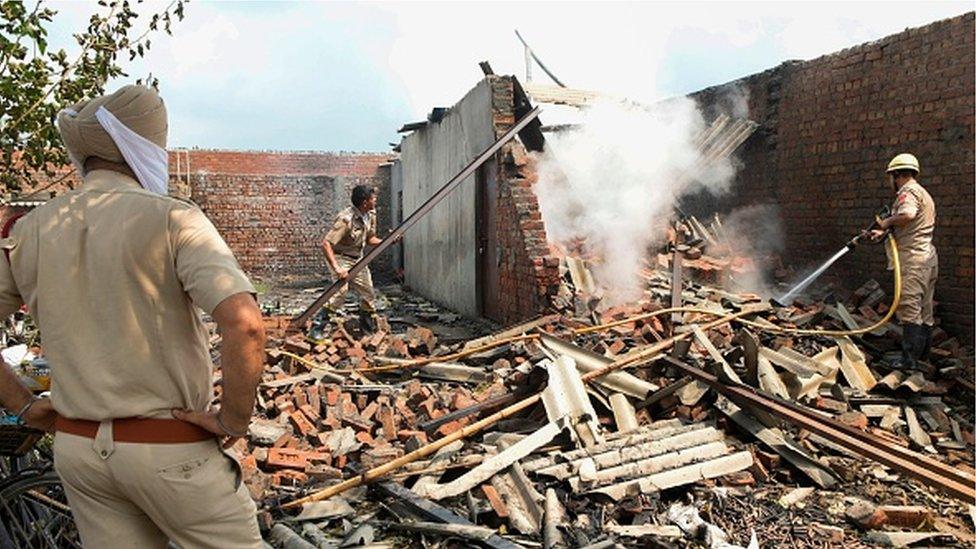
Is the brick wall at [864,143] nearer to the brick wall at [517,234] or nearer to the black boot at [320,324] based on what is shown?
the brick wall at [517,234]

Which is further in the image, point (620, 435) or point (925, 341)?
point (925, 341)

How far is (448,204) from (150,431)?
10.7m

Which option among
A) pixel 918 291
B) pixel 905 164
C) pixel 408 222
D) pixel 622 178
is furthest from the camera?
pixel 622 178

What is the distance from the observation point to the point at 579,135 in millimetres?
11383

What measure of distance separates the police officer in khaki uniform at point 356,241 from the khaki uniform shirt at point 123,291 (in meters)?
6.71

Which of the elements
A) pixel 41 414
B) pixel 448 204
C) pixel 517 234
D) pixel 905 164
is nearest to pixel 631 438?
pixel 41 414

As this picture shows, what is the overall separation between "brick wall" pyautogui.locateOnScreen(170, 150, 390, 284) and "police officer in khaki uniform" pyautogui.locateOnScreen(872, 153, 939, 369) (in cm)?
1501

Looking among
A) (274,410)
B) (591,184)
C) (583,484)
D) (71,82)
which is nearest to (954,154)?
(591,184)

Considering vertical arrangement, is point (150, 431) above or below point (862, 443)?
above

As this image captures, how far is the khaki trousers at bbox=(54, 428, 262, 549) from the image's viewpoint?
198 centimetres

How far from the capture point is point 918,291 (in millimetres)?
6836

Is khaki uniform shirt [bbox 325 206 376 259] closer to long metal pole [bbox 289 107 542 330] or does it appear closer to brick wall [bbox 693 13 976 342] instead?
long metal pole [bbox 289 107 542 330]

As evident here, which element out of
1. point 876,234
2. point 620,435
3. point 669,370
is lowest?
point 620,435

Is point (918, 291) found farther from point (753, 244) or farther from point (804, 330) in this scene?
point (753, 244)
